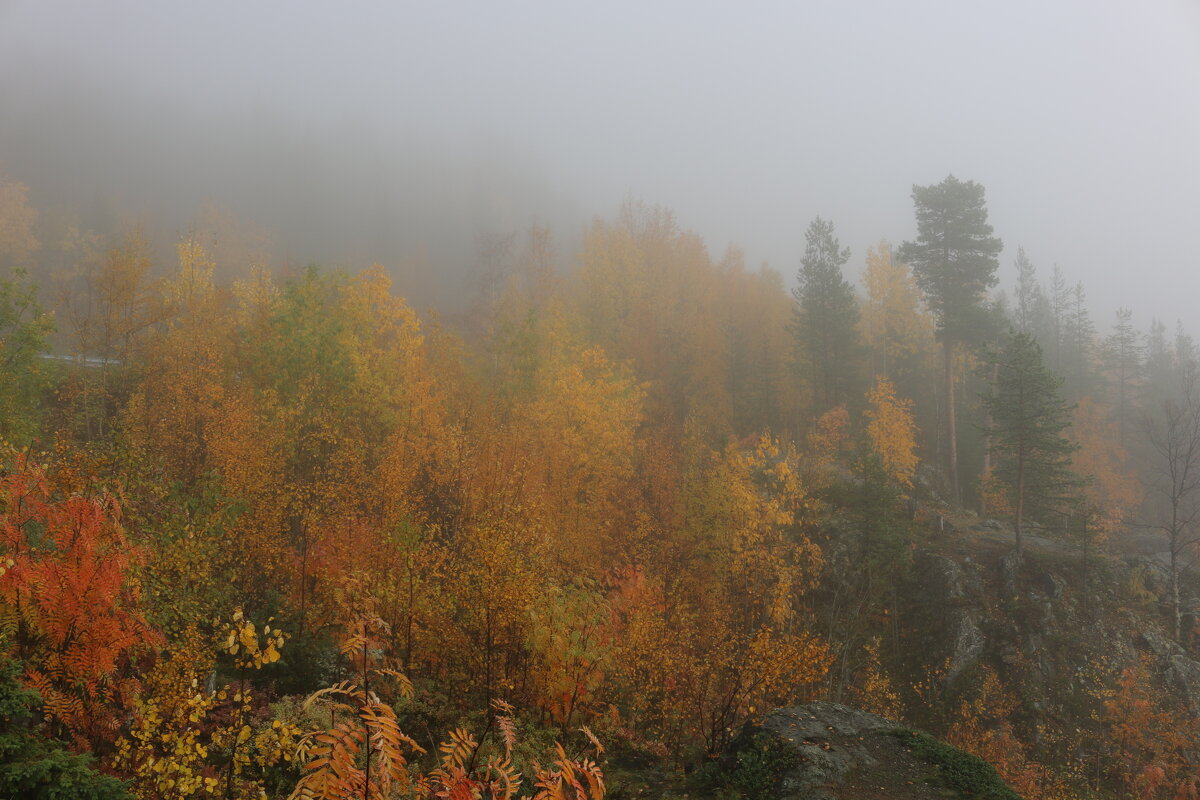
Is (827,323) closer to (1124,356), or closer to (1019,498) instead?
(1019,498)

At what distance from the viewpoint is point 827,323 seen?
133 feet

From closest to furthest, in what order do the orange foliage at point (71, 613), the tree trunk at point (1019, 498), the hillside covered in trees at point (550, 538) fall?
the orange foliage at point (71, 613)
the hillside covered in trees at point (550, 538)
the tree trunk at point (1019, 498)

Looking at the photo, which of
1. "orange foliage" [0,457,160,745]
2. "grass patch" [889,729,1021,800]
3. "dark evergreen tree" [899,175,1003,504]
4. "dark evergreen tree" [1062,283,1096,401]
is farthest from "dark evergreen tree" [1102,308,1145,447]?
"orange foliage" [0,457,160,745]

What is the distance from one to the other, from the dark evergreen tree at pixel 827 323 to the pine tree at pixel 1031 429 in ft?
38.3

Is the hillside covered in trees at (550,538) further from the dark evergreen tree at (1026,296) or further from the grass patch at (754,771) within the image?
the dark evergreen tree at (1026,296)

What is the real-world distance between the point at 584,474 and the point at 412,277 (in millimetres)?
44447

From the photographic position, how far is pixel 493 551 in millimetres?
12273

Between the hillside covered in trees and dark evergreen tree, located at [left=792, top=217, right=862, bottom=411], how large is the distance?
0.28 meters

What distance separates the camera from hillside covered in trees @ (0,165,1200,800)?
7695 mm

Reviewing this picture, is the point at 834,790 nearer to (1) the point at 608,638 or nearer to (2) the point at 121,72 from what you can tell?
(1) the point at 608,638

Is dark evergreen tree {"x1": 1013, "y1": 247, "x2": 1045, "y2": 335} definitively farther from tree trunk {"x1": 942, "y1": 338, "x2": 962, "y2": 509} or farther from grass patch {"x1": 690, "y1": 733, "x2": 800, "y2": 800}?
grass patch {"x1": 690, "y1": 733, "x2": 800, "y2": 800}

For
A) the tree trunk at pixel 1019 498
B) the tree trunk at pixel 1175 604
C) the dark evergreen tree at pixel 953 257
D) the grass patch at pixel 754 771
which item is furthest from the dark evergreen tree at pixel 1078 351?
the grass patch at pixel 754 771

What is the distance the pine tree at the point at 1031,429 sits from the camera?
2736 centimetres

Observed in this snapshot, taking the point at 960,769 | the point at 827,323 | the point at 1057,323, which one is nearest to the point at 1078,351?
the point at 1057,323
